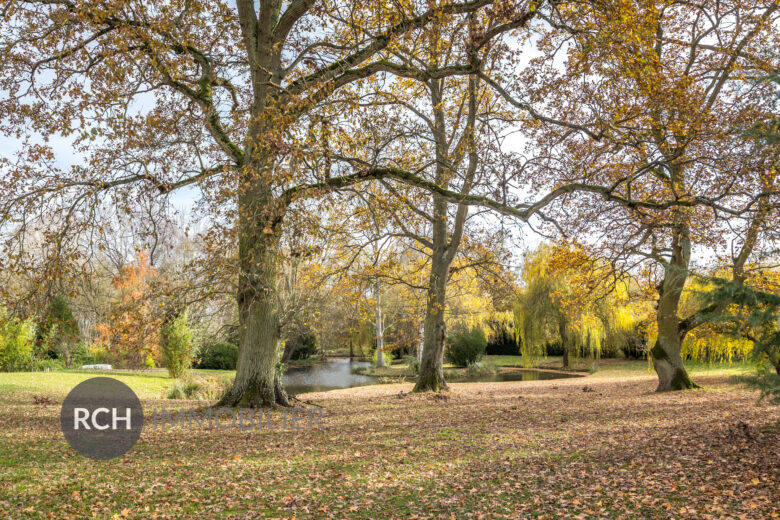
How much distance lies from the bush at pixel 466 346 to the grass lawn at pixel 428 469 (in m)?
17.5

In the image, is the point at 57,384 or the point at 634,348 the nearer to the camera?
the point at 57,384

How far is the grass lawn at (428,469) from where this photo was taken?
442 centimetres

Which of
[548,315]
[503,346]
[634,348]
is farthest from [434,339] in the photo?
[503,346]

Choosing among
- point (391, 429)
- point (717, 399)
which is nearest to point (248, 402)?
point (391, 429)

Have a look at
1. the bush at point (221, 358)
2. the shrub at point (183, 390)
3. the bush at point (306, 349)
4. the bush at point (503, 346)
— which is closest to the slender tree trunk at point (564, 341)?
the bush at point (503, 346)

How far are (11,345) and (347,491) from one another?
18.6m

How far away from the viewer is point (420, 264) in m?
15.3

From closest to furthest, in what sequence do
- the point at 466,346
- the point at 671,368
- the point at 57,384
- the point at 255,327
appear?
the point at 255,327 → the point at 671,368 → the point at 57,384 → the point at 466,346

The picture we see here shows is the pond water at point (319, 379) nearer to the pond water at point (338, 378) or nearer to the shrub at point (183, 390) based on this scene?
the pond water at point (338, 378)

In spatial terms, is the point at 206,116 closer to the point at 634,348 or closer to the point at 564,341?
the point at 564,341

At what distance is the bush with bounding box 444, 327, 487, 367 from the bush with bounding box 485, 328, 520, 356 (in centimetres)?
914

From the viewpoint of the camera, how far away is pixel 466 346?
87.3 ft

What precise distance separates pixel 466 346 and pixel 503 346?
11242mm

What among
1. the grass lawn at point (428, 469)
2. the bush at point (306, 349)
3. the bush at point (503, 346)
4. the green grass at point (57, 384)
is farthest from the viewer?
the bush at point (503, 346)
